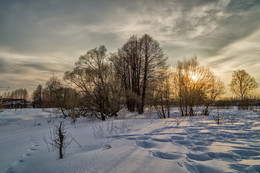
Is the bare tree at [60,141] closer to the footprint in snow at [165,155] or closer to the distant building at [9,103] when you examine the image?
the footprint in snow at [165,155]

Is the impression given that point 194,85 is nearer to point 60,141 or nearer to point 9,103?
point 60,141

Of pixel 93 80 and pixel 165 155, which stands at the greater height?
pixel 93 80

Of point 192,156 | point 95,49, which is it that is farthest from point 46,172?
point 95,49

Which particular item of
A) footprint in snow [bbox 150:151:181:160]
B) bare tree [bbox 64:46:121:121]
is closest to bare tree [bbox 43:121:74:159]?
footprint in snow [bbox 150:151:181:160]

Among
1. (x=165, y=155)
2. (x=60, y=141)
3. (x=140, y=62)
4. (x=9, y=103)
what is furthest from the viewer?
(x=9, y=103)

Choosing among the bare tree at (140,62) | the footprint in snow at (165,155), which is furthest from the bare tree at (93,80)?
the footprint in snow at (165,155)

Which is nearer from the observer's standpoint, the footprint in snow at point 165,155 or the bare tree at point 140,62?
the footprint in snow at point 165,155

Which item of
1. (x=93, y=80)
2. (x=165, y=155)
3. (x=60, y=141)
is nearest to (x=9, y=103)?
(x=93, y=80)

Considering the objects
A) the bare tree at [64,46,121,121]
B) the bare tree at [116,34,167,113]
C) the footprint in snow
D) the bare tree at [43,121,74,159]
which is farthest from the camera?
the bare tree at [116,34,167,113]

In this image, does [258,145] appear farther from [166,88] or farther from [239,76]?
[239,76]

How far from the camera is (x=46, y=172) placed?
2203 millimetres

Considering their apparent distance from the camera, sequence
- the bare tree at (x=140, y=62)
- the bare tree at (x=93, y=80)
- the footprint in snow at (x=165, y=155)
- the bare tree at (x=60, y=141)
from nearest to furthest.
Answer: the footprint in snow at (x=165, y=155), the bare tree at (x=60, y=141), the bare tree at (x=93, y=80), the bare tree at (x=140, y=62)

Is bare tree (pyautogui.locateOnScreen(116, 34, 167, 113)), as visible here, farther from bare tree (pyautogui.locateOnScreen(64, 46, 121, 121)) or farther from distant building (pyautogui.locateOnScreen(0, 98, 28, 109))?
distant building (pyautogui.locateOnScreen(0, 98, 28, 109))

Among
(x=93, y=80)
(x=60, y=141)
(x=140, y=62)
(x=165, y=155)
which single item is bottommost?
(x=165, y=155)
